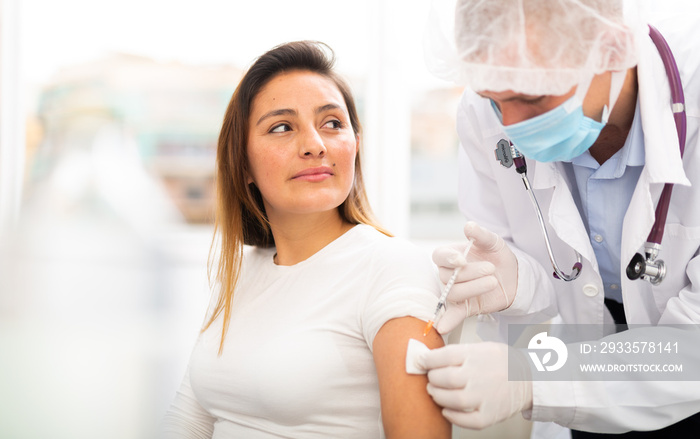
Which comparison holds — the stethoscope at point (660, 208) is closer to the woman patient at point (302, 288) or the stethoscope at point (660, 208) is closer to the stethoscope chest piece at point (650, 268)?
the stethoscope chest piece at point (650, 268)

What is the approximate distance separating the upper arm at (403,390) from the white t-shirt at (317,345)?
0.03m

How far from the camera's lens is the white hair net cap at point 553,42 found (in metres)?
1.06

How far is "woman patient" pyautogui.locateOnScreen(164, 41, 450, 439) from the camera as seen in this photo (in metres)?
1.20

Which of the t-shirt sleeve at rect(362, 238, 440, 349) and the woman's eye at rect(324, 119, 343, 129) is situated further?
Answer: the woman's eye at rect(324, 119, 343, 129)

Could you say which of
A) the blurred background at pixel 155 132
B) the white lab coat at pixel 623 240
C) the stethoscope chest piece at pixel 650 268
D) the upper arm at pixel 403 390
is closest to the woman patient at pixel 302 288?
the upper arm at pixel 403 390

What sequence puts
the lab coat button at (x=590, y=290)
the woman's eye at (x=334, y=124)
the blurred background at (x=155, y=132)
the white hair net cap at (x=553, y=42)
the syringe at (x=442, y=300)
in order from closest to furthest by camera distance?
the white hair net cap at (x=553, y=42)
the syringe at (x=442, y=300)
the lab coat button at (x=590, y=290)
the woman's eye at (x=334, y=124)
the blurred background at (x=155, y=132)

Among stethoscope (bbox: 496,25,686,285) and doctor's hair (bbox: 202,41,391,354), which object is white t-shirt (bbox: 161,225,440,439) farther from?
stethoscope (bbox: 496,25,686,285)

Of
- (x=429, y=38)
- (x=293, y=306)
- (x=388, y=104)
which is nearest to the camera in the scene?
(x=429, y=38)

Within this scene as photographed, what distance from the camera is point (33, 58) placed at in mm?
2975

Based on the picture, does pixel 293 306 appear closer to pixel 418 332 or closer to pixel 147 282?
pixel 418 332

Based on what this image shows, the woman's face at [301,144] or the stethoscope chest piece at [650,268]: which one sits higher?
the woman's face at [301,144]

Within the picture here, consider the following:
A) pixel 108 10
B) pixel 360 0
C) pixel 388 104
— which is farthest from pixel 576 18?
pixel 108 10

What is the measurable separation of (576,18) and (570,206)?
441 millimetres

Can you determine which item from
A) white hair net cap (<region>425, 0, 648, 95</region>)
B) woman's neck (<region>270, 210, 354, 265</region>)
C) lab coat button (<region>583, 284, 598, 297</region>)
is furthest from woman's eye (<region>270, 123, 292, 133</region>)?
lab coat button (<region>583, 284, 598, 297</region>)
